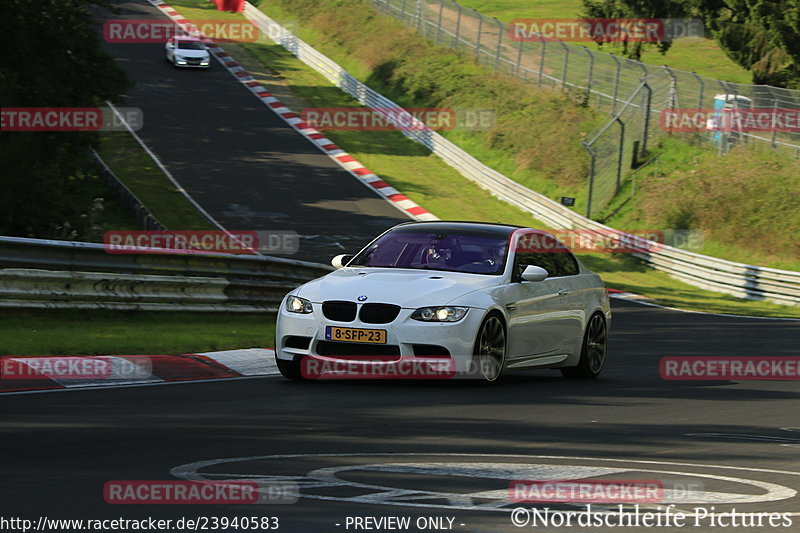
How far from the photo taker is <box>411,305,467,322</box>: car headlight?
10.4m

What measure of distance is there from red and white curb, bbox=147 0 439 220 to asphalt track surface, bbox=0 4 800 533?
22.4 m

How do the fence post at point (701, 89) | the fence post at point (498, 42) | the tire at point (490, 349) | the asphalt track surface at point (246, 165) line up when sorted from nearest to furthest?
the tire at point (490, 349), the asphalt track surface at point (246, 165), the fence post at point (701, 89), the fence post at point (498, 42)

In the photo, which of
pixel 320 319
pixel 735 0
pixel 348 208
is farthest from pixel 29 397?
pixel 735 0

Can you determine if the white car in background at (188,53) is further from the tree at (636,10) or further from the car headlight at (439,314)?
the car headlight at (439,314)

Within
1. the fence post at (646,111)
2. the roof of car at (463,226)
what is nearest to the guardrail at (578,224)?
the fence post at (646,111)

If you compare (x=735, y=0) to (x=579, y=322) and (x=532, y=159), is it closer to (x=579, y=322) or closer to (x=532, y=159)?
(x=532, y=159)

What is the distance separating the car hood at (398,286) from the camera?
34.3 feet

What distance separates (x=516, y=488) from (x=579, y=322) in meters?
6.70

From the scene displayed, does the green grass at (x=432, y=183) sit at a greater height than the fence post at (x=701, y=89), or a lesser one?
lesser

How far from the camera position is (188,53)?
170ft

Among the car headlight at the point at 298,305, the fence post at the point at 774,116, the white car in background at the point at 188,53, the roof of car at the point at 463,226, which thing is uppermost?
the white car in background at the point at 188,53

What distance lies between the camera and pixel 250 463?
21.2 feet

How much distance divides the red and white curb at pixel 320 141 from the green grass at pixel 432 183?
0.43 m

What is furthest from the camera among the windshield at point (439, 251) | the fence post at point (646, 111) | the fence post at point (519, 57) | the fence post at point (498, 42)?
the fence post at point (498, 42)
